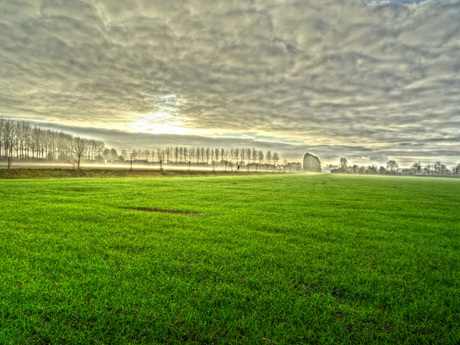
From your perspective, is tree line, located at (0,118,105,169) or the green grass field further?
tree line, located at (0,118,105,169)

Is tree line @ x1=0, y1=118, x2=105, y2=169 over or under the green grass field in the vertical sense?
over

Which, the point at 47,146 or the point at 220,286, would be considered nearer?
the point at 220,286

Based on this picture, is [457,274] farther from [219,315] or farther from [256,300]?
[219,315]

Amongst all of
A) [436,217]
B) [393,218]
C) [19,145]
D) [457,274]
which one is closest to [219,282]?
[457,274]

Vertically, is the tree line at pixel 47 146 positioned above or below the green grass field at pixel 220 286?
above

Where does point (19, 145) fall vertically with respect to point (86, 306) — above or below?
above

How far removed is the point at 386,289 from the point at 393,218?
36.9 ft

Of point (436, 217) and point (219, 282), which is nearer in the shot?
point (219, 282)

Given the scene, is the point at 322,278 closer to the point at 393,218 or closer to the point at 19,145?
the point at 393,218

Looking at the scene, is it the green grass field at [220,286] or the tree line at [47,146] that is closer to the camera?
the green grass field at [220,286]

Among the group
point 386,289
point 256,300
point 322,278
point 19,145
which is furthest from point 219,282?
point 19,145

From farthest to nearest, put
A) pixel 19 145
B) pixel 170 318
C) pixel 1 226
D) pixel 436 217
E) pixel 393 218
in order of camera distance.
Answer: pixel 19 145 < pixel 436 217 < pixel 393 218 < pixel 1 226 < pixel 170 318

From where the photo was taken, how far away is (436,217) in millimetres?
15734

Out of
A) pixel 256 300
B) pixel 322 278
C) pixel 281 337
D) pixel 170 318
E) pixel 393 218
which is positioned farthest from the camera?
pixel 393 218
